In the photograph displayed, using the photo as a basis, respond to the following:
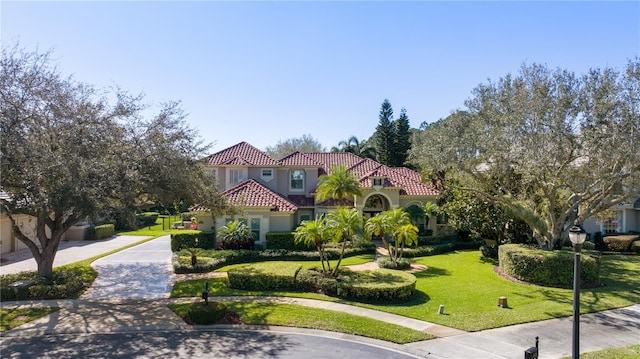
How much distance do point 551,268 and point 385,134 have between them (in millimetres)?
37880

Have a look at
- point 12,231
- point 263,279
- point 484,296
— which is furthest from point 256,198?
point 484,296

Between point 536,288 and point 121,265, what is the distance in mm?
22554

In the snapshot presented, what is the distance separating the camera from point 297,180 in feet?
111

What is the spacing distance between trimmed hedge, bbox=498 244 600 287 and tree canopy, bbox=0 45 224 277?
1678 centimetres

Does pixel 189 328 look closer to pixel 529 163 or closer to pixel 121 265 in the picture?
pixel 121 265

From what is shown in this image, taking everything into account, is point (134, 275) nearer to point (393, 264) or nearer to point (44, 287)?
point (44, 287)

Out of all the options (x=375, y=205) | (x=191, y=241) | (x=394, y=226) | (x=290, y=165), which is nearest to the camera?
(x=394, y=226)

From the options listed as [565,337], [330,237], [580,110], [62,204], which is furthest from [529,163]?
[62,204]

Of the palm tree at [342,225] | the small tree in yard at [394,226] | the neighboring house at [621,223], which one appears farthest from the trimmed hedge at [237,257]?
the neighboring house at [621,223]

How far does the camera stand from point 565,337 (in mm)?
13156

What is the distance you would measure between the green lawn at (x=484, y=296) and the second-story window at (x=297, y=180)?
14247 mm

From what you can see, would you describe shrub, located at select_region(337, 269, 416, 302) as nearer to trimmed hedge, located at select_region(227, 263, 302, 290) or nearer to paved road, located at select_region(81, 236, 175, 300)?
trimmed hedge, located at select_region(227, 263, 302, 290)

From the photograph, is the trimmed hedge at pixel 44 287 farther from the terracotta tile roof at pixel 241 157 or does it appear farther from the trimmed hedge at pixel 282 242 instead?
the terracotta tile roof at pixel 241 157

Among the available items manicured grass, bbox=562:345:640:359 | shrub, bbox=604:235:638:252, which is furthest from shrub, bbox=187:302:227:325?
shrub, bbox=604:235:638:252
